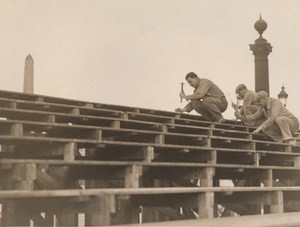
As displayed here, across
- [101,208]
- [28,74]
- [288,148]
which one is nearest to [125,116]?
[101,208]

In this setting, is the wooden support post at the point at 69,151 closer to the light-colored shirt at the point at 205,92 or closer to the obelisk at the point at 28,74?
the light-colored shirt at the point at 205,92

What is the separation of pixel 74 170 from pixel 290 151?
5874 mm

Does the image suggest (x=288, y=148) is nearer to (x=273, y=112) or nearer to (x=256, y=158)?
(x=273, y=112)

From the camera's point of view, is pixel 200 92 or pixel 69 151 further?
pixel 200 92

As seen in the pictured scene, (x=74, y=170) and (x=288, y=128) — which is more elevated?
(x=288, y=128)

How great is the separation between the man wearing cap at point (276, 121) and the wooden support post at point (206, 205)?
365cm

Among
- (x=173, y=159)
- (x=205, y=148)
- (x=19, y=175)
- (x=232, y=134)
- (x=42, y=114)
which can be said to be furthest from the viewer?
(x=232, y=134)

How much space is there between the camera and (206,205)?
22.2 feet

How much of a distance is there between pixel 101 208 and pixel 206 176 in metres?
2.47

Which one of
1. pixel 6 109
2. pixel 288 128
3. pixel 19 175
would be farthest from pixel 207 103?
pixel 19 175

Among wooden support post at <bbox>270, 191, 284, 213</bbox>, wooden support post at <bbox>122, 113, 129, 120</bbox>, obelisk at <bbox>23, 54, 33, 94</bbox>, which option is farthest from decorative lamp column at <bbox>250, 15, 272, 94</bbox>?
wooden support post at <bbox>122, 113, 129, 120</bbox>

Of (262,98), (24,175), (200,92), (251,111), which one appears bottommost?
(24,175)

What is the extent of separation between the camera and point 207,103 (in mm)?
10539

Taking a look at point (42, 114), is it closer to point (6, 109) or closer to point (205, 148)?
point (6, 109)
